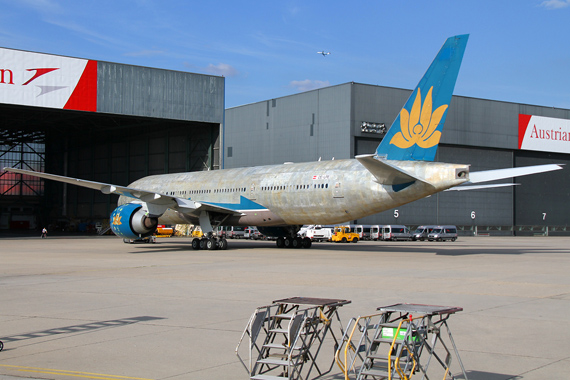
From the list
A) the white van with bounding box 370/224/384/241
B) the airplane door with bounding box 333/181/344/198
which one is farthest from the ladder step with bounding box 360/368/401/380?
the white van with bounding box 370/224/384/241

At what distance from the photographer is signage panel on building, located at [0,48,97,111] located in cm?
4028

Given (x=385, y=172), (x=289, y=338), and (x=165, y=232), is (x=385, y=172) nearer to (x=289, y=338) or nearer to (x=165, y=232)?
(x=289, y=338)

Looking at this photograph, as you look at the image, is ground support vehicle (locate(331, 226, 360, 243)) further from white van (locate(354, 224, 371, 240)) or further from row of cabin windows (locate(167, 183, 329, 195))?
row of cabin windows (locate(167, 183, 329, 195))

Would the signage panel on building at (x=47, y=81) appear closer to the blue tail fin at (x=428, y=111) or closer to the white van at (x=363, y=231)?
the white van at (x=363, y=231)

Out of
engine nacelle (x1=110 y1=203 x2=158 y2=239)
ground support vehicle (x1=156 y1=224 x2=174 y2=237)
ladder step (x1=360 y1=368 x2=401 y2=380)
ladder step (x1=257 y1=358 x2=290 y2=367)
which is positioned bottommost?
ground support vehicle (x1=156 y1=224 x2=174 y2=237)

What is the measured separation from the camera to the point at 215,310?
1084 cm

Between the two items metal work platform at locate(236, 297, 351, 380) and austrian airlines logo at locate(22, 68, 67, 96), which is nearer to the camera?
metal work platform at locate(236, 297, 351, 380)

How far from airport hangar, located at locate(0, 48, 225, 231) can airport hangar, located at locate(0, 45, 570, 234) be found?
0.36 feet

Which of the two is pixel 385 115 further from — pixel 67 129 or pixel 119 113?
pixel 67 129

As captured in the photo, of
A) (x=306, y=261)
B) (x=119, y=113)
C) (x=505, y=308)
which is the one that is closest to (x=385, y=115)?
(x=119, y=113)

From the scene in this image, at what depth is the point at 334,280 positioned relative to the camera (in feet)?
51.5

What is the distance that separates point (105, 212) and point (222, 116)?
2676 centimetres

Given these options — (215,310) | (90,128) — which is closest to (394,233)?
(90,128)

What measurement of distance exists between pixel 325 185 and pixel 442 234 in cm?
3053
